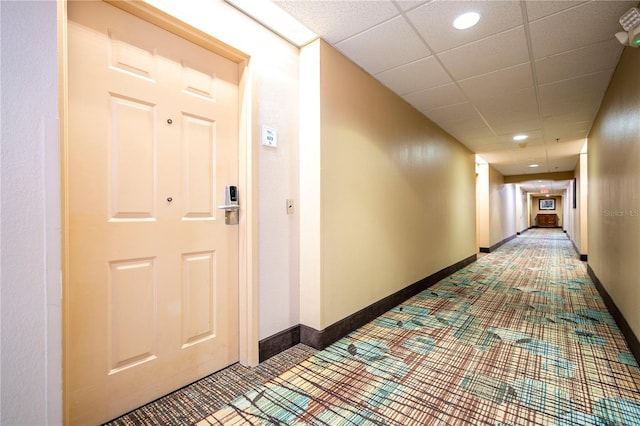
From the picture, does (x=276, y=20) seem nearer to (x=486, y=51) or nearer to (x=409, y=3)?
(x=409, y=3)

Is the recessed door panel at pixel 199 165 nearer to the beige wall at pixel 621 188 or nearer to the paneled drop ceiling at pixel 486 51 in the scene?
the paneled drop ceiling at pixel 486 51

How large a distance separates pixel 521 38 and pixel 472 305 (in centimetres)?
289

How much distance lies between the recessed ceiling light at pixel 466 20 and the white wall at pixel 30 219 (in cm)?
249

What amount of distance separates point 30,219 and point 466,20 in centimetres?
295

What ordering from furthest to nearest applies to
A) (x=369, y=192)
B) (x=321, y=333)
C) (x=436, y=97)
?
(x=436, y=97) < (x=369, y=192) < (x=321, y=333)

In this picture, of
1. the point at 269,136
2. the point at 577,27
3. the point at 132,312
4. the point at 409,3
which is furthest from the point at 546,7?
the point at 132,312

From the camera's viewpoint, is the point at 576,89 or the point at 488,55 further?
the point at 576,89

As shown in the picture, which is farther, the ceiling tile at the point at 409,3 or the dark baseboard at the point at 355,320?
the dark baseboard at the point at 355,320

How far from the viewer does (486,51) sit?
2.63 m

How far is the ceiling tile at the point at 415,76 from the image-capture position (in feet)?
9.57

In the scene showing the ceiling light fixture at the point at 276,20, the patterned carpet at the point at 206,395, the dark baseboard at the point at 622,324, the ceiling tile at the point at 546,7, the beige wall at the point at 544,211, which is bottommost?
the patterned carpet at the point at 206,395

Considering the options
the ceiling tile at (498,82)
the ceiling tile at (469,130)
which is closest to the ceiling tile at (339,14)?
the ceiling tile at (498,82)

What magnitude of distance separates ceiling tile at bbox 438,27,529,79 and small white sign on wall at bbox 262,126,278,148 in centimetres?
177

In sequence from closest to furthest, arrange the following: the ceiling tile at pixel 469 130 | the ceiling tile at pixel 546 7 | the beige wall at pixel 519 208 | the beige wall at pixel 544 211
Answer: the ceiling tile at pixel 546 7, the ceiling tile at pixel 469 130, the beige wall at pixel 519 208, the beige wall at pixel 544 211
